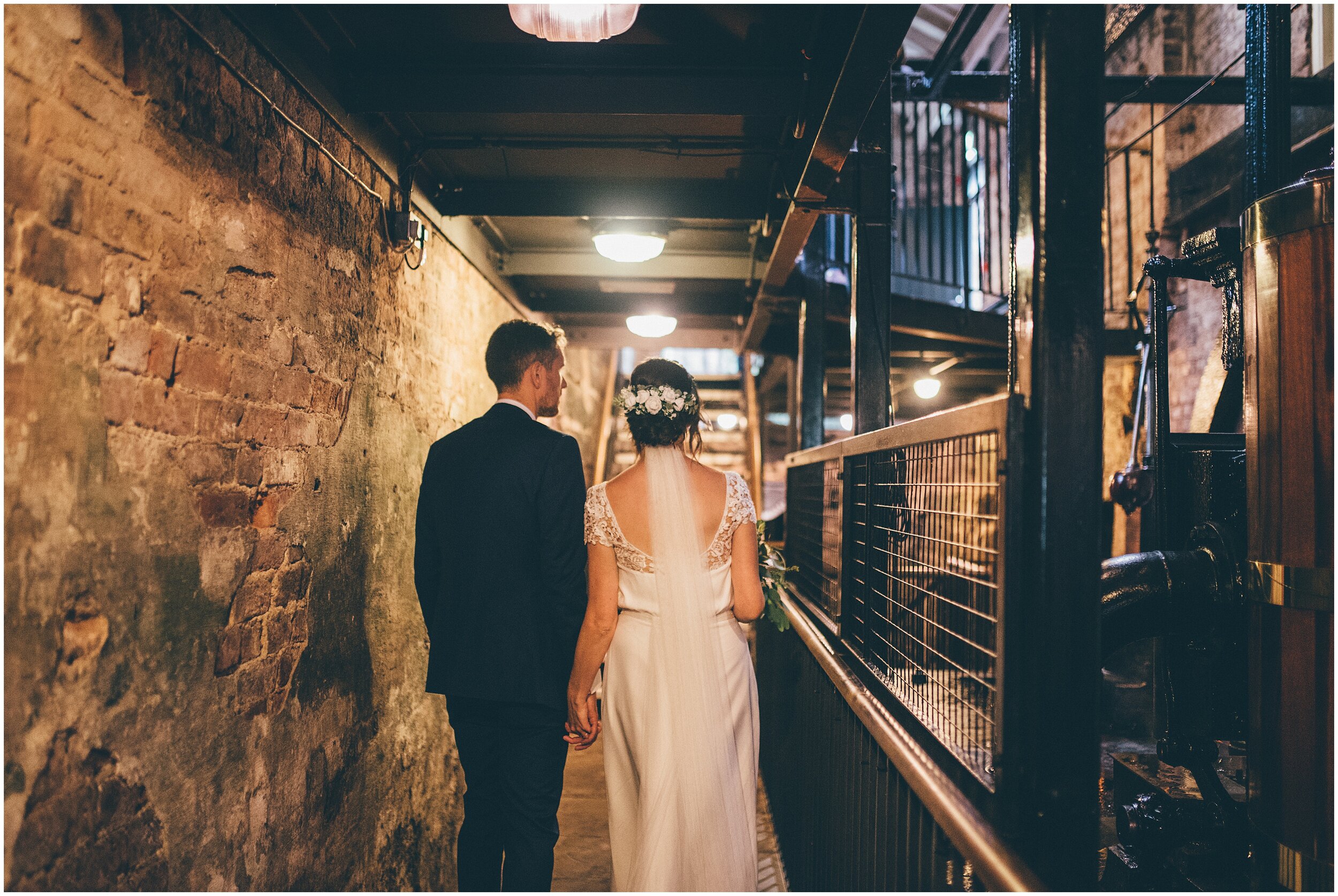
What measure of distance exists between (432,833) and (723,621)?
2.13m

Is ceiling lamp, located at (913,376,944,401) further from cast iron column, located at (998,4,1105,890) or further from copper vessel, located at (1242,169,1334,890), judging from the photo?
cast iron column, located at (998,4,1105,890)

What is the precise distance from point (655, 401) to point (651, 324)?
12.6 feet

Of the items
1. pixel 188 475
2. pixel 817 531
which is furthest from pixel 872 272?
pixel 188 475

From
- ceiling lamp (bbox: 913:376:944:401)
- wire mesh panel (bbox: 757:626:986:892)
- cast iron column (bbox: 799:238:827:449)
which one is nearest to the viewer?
wire mesh panel (bbox: 757:626:986:892)

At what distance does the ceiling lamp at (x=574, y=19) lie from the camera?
2.06 meters

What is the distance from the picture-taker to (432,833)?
3.77 m

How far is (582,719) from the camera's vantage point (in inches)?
104

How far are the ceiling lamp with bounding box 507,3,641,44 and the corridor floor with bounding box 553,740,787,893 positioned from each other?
277cm

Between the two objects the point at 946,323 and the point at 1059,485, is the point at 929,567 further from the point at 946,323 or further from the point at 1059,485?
the point at 946,323

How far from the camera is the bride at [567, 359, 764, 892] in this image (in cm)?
251

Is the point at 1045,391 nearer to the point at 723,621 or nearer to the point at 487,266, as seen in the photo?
the point at 723,621

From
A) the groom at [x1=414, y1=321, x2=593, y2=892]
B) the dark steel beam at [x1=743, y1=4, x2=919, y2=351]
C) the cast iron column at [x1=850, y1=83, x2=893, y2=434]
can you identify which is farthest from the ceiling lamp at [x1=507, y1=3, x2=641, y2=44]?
the cast iron column at [x1=850, y1=83, x2=893, y2=434]

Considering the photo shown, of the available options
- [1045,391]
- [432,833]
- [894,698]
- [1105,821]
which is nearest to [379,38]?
[1045,391]

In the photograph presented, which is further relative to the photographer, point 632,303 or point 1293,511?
point 632,303
